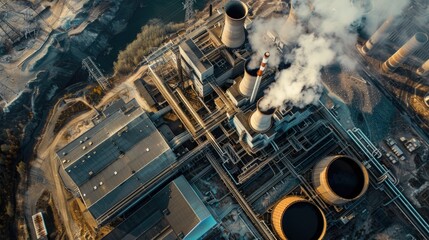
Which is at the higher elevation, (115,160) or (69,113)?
(69,113)

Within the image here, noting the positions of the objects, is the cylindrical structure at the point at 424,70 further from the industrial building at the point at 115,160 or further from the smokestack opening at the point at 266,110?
the industrial building at the point at 115,160

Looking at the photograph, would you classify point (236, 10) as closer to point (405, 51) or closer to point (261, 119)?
point (261, 119)

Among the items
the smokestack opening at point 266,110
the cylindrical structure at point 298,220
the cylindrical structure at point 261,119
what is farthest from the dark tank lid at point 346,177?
the smokestack opening at point 266,110

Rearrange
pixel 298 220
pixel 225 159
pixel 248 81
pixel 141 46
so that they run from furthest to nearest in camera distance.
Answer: pixel 141 46
pixel 225 159
pixel 248 81
pixel 298 220

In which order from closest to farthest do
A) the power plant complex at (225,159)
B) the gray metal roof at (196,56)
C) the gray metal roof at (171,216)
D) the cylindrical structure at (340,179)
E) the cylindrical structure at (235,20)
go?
the cylindrical structure at (340,179) < the cylindrical structure at (235,20) < the gray metal roof at (171,216) < the power plant complex at (225,159) < the gray metal roof at (196,56)

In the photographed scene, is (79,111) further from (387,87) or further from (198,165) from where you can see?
(387,87)

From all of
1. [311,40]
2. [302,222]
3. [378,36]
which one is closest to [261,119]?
[311,40]
